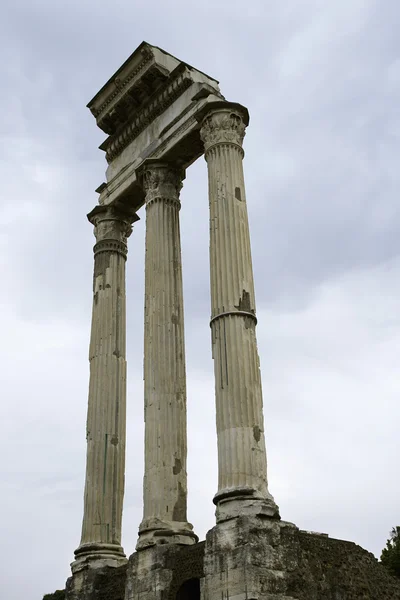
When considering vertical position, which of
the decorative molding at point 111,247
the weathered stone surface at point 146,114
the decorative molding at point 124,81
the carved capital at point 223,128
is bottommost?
the carved capital at point 223,128

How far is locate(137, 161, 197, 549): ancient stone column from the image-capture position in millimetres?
16125

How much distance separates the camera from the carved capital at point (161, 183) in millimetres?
19734

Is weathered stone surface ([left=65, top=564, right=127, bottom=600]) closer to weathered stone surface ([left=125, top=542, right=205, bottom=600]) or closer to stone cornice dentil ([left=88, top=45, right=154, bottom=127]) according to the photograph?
weathered stone surface ([left=125, top=542, right=205, bottom=600])

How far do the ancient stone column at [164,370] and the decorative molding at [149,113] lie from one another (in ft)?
5.70

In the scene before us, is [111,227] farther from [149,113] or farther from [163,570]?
[163,570]

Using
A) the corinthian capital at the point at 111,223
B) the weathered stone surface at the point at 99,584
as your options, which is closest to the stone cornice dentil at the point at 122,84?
the corinthian capital at the point at 111,223

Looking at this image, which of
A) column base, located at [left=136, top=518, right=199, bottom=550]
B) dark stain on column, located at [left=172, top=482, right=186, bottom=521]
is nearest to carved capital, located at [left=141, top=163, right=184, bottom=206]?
dark stain on column, located at [left=172, top=482, right=186, bottom=521]

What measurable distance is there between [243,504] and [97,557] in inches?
233

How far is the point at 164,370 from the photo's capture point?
17.5 m

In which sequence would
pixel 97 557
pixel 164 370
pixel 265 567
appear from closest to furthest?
1. pixel 265 567
2. pixel 164 370
3. pixel 97 557

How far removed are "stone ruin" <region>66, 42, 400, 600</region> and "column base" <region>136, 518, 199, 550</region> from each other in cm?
3

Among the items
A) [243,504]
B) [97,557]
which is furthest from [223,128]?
[97,557]

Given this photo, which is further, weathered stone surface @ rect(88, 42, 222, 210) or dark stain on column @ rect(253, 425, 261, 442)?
weathered stone surface @ rect(88, 42, 222, 210)

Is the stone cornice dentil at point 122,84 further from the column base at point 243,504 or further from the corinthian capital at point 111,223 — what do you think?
the column base at point 243,504
